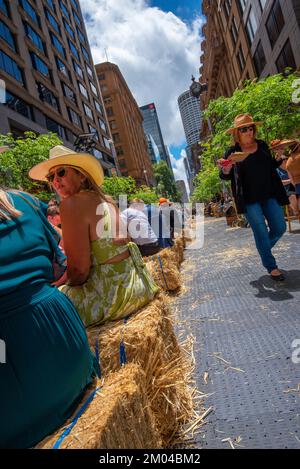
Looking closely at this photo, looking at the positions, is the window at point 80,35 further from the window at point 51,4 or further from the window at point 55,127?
the window at point 55,127

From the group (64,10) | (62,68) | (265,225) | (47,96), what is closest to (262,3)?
(47,96)

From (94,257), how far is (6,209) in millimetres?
997

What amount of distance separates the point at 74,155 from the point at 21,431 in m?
1.79

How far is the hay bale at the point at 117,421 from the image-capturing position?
1148 mm

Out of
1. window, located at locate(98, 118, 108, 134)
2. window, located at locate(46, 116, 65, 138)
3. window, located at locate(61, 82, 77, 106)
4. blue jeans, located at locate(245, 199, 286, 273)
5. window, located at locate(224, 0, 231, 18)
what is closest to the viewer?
blue jeans, located at locate(245, 199, 286, 273)

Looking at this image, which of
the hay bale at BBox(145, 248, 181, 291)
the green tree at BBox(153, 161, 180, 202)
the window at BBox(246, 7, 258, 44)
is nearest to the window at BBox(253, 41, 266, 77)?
the window at BBox(246, 7, 258, 44)

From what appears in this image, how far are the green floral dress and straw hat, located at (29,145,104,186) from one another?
377 millimetres

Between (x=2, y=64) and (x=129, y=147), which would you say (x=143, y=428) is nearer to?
(x=2, y=64)

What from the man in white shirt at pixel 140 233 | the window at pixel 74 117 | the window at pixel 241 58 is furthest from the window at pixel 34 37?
the man in white shirt at pixel 140 233

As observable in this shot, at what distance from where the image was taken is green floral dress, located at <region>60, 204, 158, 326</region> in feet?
7.29

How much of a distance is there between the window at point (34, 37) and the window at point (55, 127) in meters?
7.24

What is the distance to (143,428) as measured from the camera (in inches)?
58.6

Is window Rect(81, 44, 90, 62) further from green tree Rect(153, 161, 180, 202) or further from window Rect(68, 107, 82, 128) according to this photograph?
green tree Rect(153, 161, 180, 202)
